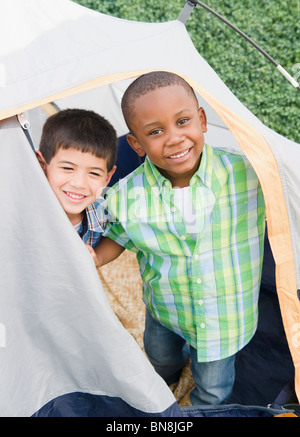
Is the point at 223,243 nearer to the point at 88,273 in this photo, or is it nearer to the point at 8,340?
the point at 88,273

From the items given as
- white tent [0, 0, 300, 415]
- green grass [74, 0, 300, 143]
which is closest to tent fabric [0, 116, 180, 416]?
white tent [0, 0, 300, 415]

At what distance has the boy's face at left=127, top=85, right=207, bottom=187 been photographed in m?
1.06

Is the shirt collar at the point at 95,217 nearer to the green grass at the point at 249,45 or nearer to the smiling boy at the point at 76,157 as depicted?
the smiling boy at the point at 76,157

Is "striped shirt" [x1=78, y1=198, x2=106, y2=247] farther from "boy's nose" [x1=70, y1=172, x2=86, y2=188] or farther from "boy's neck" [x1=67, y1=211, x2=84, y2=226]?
"boy's nose" [x1=70, y1=172, x2=86, y2=188]

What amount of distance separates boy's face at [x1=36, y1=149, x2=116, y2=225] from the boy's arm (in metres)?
0.17

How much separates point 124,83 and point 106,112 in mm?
147

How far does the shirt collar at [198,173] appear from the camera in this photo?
1143 millimetres

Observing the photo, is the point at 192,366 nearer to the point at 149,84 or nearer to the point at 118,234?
the point at 118,234

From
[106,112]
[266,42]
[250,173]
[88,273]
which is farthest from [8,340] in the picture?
[266,42]

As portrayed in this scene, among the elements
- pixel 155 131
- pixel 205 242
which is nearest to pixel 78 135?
pixel 155 131

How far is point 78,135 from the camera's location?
1153 mm

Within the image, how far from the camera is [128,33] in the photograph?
1248 mm

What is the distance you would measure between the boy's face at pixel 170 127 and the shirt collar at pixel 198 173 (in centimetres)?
2

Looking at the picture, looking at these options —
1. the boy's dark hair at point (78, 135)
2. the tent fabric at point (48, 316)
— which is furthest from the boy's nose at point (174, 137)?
the tent fabric at point (48, 316)
